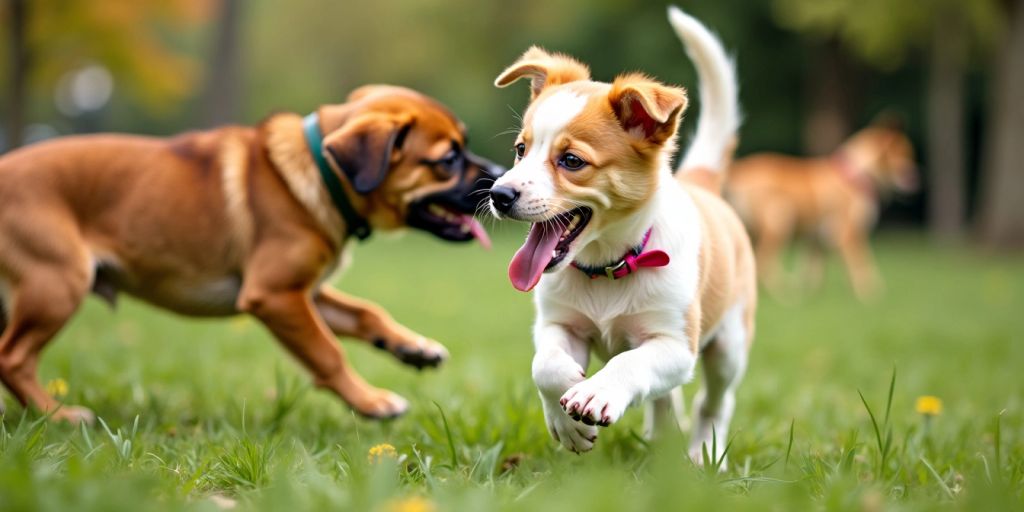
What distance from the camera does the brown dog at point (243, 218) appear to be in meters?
3.81

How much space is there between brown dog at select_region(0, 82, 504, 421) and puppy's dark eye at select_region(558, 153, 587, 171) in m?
1.19

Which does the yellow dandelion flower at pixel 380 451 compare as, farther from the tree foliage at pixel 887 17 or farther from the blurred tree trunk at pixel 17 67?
the tree foliage at pixel 887 17

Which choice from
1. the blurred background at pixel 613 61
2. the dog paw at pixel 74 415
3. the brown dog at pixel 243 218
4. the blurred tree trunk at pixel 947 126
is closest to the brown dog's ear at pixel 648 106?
the brown dog at pixel 243 218

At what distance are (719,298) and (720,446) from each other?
64cm

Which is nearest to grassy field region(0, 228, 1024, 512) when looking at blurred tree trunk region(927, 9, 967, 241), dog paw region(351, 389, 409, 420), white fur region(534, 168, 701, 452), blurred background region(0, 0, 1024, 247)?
dog paw region(351, 389, 409, 420)

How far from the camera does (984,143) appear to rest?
2697 centimetres

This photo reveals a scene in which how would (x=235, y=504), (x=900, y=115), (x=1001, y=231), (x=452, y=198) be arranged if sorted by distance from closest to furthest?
(x=235, y=504) → (x=452, y=198) → (x=1001, y=231) → (x=900, y=115)

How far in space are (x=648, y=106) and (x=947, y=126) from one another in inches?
853

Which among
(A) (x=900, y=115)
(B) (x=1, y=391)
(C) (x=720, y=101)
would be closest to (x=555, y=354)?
(C) (x=720, y=101)

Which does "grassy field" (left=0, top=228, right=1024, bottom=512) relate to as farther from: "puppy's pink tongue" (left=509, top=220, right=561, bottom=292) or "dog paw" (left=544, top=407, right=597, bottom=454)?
"puppy's pink tongue" (left=509, top=220, right=561, bottom=292)

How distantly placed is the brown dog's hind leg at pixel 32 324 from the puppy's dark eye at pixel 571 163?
7.35 ft

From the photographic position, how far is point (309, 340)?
4055 millimetres

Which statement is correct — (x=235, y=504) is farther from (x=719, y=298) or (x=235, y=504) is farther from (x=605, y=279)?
(x=719, y=298)

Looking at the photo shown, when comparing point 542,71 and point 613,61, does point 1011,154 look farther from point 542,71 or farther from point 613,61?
point 542,71
